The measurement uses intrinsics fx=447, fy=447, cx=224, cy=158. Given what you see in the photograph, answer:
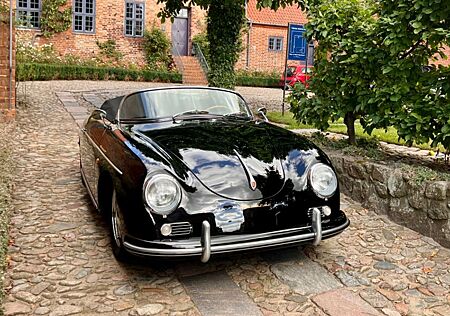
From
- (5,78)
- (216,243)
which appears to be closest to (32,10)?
(5,78)

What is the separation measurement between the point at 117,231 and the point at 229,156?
104 cm

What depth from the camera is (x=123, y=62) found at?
23125 millimetres

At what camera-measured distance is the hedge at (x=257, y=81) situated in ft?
77.2

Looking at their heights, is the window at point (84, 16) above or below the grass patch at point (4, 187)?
above

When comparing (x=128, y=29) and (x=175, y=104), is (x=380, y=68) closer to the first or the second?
(x=175, y=104)

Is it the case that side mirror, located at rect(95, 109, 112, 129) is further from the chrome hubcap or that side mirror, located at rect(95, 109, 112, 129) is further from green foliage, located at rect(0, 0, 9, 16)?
green foliage, located at rect(0, 0, 9, 16)

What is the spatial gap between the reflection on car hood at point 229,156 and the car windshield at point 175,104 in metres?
0.31

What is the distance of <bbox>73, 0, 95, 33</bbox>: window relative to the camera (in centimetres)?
2216

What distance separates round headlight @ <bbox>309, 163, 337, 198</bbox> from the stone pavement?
0.63 m

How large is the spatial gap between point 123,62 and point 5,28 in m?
14.8

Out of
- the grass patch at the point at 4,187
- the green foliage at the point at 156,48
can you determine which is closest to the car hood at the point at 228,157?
the grass patch at the point at 4,187

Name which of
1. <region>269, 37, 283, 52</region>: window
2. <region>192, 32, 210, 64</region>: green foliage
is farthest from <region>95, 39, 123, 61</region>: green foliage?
<region>269, 37, 283, 52</region>: window

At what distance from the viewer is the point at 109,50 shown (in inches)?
899

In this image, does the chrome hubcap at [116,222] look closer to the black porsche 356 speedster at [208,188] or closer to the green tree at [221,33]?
the black porsche 356 speedster at [208,188]
